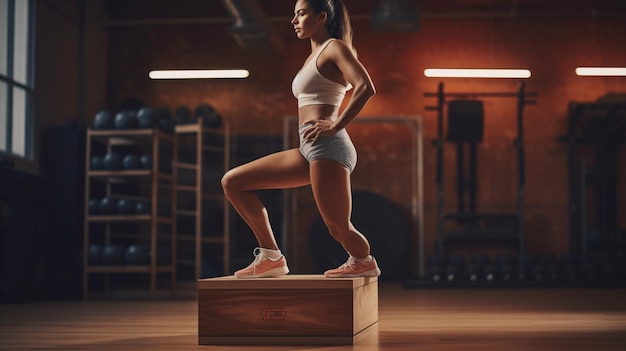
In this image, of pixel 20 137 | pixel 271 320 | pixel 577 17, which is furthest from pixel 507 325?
pixel 577 17

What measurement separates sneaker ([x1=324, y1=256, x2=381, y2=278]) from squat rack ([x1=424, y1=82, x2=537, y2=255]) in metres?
6.55

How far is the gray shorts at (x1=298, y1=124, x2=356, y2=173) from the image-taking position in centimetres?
356

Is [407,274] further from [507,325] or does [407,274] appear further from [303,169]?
[303,169]

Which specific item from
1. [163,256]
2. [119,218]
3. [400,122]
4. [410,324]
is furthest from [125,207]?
[400,122]

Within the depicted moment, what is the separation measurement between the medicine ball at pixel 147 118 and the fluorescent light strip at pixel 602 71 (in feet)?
18.0

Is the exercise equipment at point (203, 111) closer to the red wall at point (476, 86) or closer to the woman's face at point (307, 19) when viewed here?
the red wall at point (476, 86)

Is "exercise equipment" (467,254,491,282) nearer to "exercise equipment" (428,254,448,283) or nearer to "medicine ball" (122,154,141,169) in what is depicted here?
"exercise equipment" (428,254,448,283)

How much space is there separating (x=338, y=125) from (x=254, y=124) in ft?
25.7

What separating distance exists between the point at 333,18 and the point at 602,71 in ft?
24.9

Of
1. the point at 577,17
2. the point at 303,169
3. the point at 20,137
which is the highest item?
the point at 577,17

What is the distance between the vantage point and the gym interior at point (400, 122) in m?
9.50

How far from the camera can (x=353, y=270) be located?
3.73 m

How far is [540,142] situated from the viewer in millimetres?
11109

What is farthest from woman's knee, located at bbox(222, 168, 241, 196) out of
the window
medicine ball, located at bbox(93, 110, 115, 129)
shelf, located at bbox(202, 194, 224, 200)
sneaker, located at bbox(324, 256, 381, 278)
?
shelf, located at bbox(202, 194, 224, 200)
